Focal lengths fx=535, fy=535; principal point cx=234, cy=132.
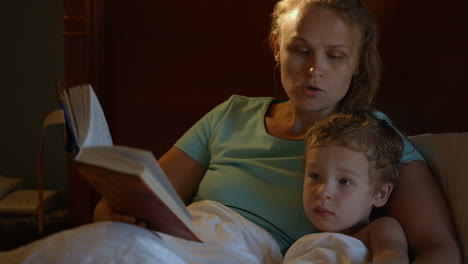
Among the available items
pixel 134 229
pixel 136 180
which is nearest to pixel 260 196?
pixel 134 229

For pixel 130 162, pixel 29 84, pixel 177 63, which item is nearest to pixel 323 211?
pixel 130 162

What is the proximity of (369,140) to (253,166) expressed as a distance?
304 millimetres

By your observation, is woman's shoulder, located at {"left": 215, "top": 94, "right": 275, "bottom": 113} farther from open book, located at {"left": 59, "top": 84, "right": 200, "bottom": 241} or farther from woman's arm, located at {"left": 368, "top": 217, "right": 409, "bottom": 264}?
open book, located at {"left": 59, "top": 84, "right": 200, "bottom": 241}

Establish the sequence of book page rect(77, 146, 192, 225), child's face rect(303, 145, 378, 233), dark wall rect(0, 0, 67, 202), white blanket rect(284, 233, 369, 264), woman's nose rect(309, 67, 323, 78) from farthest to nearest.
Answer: dark wall rect(0, 0, 67, 202), woman's nose rect(309, 67, 323, 78), child's face rect(303, 145, 378, 233), white blanket rect(284, 233, 369, 264), book page rect(77, 146, 192, 225)

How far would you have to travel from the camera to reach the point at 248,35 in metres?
1.68

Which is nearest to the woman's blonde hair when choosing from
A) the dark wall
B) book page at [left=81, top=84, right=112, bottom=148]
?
book page at [left=81, top=84, right=112, bottom=148]

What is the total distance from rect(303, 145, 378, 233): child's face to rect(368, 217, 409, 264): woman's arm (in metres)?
0.05

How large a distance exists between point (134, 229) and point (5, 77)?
5.05 feet

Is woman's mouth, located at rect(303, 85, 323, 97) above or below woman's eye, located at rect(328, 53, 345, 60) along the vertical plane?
below

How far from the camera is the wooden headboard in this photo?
152cm

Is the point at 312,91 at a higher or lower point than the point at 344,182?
higher

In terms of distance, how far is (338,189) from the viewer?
1.12 m

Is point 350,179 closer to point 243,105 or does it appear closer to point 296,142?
point 296,142

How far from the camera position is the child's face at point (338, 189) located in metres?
1.11
